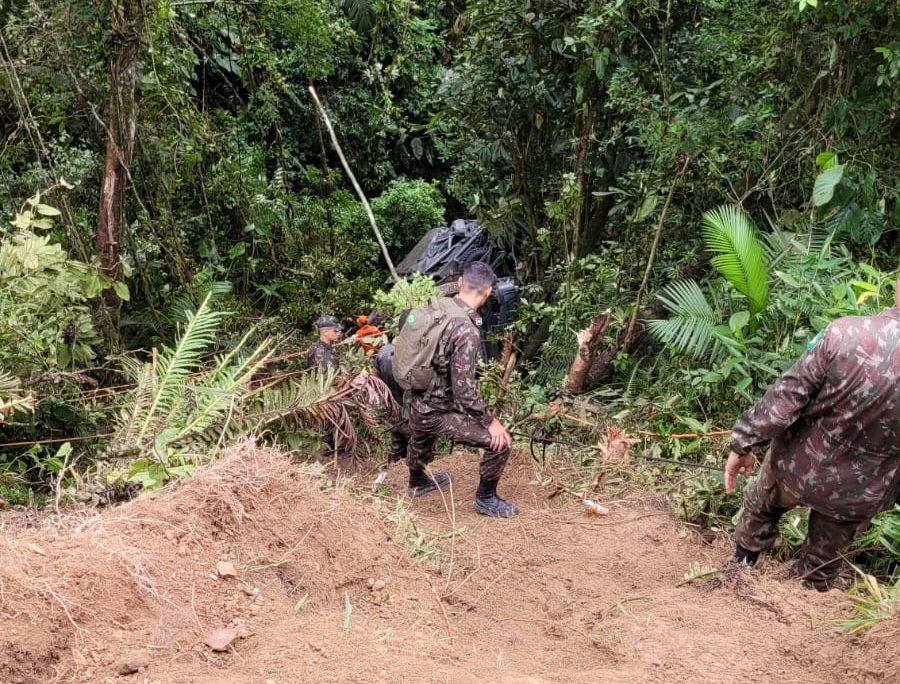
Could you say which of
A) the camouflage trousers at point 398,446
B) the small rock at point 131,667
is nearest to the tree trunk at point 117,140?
the camouflage trousers at point 398,446

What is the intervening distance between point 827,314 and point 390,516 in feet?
10.3

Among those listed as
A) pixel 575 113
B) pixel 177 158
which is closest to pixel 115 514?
pixel 177 158

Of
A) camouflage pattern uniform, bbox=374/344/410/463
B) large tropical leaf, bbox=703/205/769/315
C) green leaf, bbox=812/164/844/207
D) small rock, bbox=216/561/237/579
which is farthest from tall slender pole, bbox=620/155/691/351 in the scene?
small rock, bbox=216/561/237/579

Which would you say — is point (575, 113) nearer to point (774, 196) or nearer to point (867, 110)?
point (774, 196)

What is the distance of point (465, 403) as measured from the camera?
17.1 ft

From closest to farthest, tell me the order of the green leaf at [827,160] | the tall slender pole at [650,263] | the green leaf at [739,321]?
the green leaf at [739,321] < the green leaf at [827,160] < the tall slender pole at [650,263]

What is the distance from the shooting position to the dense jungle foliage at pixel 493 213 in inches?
220

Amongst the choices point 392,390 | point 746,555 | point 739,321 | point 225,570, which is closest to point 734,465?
point 746,555

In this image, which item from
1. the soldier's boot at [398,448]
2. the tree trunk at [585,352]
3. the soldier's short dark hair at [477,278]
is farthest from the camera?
the tree trunk at [585,352]

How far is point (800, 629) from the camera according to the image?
10.6 feet

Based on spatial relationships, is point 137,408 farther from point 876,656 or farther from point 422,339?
point 876,656

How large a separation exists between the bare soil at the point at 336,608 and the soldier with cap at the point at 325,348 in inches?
93.8

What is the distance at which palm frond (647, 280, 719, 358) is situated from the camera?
6320mm

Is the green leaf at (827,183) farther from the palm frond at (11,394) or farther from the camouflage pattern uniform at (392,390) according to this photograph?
the palm frond at (11,394)
